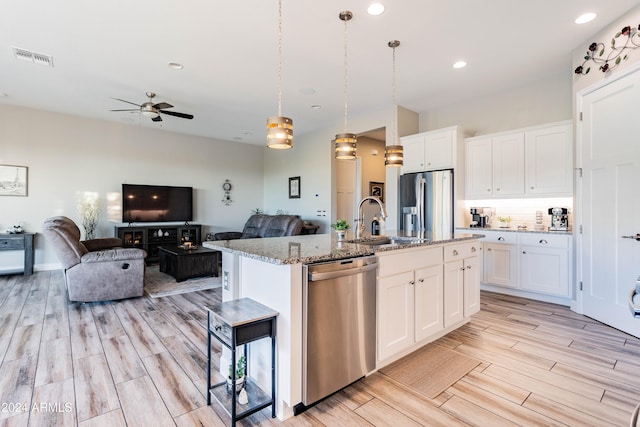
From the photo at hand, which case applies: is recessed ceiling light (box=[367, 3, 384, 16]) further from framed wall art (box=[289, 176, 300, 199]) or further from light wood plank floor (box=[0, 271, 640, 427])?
framed wall art (box=[289, 176, 300, 199])

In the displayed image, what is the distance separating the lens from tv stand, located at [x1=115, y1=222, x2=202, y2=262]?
21.5 feet

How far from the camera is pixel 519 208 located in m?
4.62

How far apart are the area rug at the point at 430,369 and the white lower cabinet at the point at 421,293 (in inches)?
4.7

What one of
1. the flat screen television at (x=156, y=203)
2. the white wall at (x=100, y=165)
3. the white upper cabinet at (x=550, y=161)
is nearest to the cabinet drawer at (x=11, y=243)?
the white wall at (x=100, y=165)

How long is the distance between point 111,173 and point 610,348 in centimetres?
829

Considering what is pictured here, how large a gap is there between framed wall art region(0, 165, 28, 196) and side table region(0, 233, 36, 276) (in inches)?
34.4

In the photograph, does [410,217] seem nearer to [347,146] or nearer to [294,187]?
[347,146]

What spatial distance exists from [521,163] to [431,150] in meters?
1.28

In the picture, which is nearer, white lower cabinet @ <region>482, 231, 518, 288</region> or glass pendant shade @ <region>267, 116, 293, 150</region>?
glass pendant shade @ <region>267, 116, 293, 150</region>

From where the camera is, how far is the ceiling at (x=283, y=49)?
9.48 ft

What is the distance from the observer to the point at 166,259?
5.56m

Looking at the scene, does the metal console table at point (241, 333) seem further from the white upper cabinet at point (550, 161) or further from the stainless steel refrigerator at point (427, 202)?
the white upper cabinet at point (550, 161)

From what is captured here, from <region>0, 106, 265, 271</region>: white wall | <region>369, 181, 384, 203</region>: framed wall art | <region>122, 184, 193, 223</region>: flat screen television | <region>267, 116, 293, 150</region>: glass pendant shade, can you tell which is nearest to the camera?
<region>267, 116, 293, 150</region>: glass pendant shade

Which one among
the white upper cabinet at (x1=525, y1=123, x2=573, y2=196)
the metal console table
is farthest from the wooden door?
the metal console table
